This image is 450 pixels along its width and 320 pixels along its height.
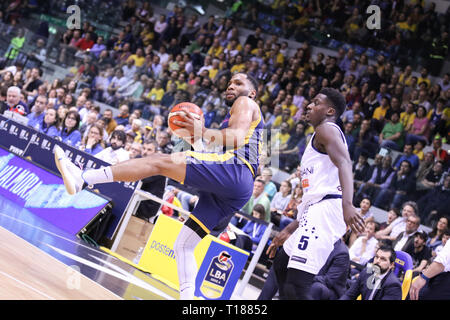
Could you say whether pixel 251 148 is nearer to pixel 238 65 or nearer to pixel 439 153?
pixel 439 153

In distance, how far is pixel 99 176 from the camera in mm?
4457

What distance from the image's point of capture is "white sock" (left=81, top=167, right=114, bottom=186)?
4406 millimetres

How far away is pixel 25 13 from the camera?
20625mm

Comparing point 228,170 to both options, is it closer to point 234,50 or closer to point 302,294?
point 302,294

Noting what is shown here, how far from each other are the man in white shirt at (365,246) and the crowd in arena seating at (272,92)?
34 cm

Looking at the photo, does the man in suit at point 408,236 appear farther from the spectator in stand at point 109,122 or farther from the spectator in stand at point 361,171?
the spectator in stand at point 109,122

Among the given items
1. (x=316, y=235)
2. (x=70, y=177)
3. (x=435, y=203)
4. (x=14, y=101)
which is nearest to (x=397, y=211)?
(x=435, y=203)

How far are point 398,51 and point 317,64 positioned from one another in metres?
1.95

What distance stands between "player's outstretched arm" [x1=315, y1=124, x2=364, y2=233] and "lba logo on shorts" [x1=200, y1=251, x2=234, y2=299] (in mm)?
3437

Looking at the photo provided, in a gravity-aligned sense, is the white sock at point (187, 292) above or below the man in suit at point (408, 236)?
below

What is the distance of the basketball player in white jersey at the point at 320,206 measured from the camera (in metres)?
4.27

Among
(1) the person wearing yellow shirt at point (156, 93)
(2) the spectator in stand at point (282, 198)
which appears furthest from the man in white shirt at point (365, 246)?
(1) the person wearing yellow shirt at point (156, 93)

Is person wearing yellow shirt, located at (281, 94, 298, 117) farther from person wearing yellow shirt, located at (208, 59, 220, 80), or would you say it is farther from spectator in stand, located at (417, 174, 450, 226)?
spectator in stand, located at (417, 174, 450, 226)

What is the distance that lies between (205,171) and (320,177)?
92 centimetres
